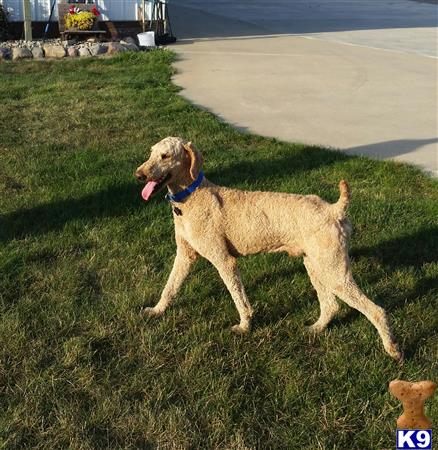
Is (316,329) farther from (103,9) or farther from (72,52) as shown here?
(103,9)

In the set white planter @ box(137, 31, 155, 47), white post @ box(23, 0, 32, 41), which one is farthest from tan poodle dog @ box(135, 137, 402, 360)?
white post @ box(23, 0, 32, 41)

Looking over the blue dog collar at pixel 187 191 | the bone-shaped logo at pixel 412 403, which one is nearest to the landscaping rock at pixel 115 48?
the blue dog collar at pixel 187 191

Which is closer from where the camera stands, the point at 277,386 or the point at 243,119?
the point at 277,386

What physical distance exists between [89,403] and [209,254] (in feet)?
3.48

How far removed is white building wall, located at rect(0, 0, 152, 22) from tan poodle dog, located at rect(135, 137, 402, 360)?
1376cm

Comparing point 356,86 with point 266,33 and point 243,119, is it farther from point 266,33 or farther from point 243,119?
point 266,33

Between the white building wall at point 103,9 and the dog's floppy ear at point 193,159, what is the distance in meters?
13.8

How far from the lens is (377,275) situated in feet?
14.1

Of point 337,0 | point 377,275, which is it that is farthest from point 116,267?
point 337,0

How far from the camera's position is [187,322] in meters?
3.72

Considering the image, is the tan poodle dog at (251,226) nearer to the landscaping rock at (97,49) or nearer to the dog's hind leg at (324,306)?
the dog's hind leg at (324,306)

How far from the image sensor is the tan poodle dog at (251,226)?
320 centimetres

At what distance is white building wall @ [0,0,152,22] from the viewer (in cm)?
1566

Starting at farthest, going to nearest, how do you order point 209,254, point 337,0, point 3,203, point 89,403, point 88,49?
point 337,0 < point 88,49 < point 3,203 < point 209,254 < point 89,403
